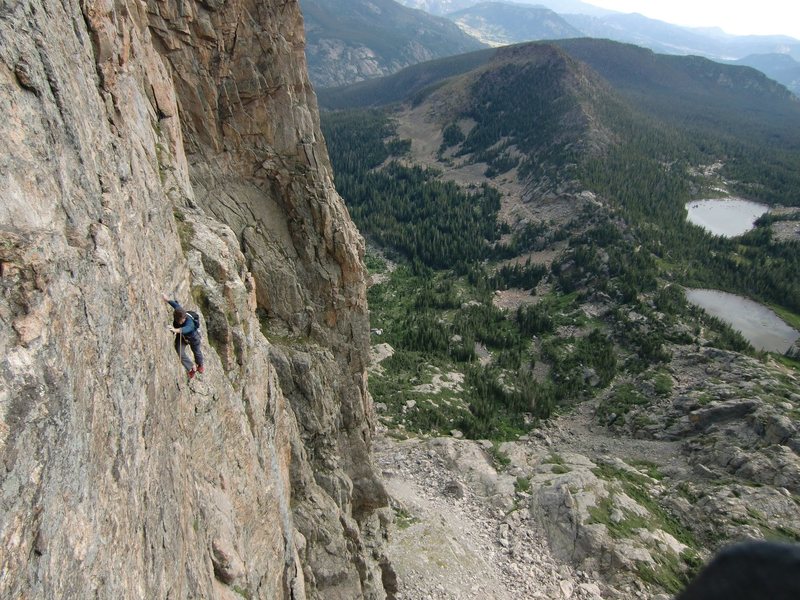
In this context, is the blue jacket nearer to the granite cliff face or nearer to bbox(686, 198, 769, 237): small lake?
the granite cliff face

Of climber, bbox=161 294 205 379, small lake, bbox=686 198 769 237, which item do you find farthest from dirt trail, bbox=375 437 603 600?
small lake, bbox=686 198 769 237

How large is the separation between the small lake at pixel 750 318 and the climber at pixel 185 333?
3002 inches

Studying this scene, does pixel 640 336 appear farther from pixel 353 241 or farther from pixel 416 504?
pixel 353 241

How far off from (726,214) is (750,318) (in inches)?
2018

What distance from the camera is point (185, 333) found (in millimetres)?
12070

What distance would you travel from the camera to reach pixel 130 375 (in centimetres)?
891

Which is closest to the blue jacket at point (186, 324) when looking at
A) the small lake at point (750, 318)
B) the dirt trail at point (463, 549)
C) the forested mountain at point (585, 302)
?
the dirt trail at point (463, 549)

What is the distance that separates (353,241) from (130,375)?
20562 millimetres

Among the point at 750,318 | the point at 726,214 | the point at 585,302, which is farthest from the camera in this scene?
the point at 726,214

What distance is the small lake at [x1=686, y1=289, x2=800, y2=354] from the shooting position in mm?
69869

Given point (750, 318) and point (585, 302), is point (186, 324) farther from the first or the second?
point (750, 318)

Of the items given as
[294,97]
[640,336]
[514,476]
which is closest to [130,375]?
[294,97]

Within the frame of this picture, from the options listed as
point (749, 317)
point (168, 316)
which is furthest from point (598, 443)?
point (168, 316)

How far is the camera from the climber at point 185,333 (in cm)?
1201
